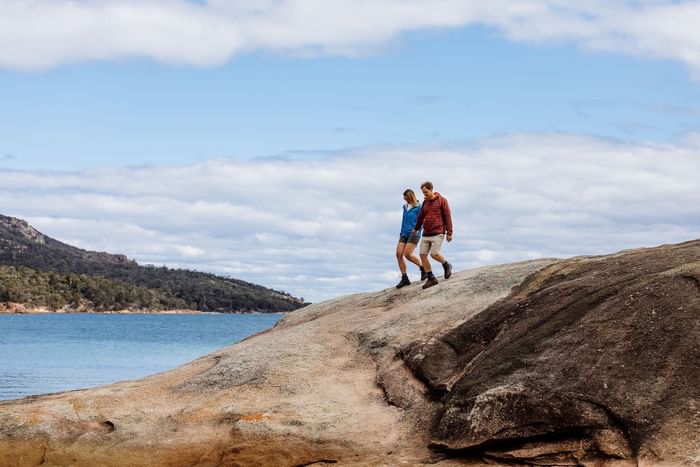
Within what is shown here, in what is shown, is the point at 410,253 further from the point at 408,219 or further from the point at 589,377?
the point at 589,377

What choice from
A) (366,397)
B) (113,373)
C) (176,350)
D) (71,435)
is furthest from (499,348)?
(176,350)

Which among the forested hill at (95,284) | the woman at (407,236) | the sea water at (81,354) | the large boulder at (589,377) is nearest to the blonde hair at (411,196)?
the woman at (407,236)

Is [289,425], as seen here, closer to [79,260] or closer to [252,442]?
[252,442]

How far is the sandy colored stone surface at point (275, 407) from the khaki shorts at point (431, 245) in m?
1.60

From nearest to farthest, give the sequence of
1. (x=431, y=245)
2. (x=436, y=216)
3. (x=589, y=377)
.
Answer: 1. (x=589, y=377)
2. (x=436, y=216)
3. (x=431, y=245)

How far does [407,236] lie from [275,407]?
709 centimetres

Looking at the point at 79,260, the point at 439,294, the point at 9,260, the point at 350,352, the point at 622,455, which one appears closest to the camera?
the point at 622,455

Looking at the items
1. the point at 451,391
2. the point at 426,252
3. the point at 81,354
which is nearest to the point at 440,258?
the point at 426,252

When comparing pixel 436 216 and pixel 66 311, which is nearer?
pixel 436 216

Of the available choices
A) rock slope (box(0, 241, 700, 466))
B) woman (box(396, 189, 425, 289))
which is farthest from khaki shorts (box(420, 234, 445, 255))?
rock slope (box(0, 241, 700, 466))

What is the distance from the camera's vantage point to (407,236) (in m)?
22.0

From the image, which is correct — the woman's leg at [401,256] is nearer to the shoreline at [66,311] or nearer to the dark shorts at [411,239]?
the dark shorts at [411,239]

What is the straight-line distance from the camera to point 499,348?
1548 centimetres

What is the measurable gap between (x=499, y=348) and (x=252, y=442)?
4089 millimetres
